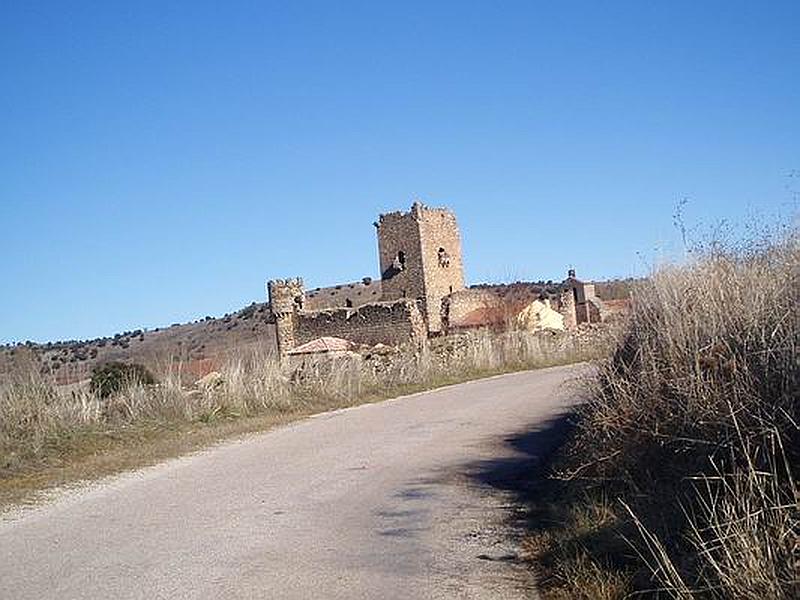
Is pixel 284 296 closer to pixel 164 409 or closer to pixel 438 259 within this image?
pixel 438 259

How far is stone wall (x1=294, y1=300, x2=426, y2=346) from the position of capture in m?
53.7

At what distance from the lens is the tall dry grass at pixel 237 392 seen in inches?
672

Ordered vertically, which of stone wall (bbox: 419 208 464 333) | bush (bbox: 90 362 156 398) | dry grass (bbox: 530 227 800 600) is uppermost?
stone wall (bbox: 419 208 464 333)

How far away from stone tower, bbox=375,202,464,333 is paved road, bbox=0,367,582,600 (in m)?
42.5

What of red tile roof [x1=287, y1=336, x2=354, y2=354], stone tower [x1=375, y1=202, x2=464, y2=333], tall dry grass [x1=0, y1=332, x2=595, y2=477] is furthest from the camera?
stone tower [x1=375, y1=202, x2=464, y2=333]

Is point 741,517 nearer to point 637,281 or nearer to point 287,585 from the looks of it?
point 287,585

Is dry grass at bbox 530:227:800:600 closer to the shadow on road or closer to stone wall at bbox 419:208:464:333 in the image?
the shadow on road

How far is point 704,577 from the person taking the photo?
19.7ft

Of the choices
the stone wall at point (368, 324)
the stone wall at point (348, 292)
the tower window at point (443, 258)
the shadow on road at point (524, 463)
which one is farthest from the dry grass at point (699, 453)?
the stone wall at point (348, 292)

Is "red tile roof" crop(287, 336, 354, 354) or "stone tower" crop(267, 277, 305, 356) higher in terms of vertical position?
"stone tower" crop(267, 277, 305, 356)

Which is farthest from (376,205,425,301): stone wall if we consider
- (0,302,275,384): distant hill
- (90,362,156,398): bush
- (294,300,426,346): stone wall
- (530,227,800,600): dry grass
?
(530,227,800,600): dry grass

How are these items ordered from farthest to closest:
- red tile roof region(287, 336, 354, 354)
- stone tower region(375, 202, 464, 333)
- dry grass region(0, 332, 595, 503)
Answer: stone tower region(375, 202, 464, 333), red tile roof region(287, 336, 354, 354), dry grass region(0, 332, 595, 503)

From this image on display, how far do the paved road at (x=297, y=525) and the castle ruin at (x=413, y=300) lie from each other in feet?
121

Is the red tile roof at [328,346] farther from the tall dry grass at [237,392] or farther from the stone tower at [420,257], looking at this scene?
the tall dry grass at [237,392]
